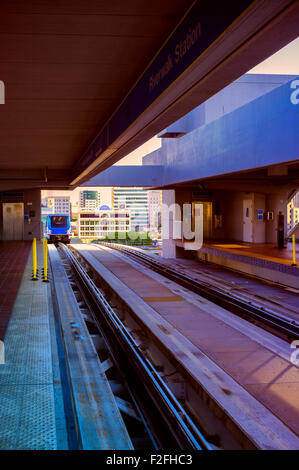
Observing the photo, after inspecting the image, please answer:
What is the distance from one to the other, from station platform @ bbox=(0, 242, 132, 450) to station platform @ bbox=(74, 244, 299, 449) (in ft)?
4.82

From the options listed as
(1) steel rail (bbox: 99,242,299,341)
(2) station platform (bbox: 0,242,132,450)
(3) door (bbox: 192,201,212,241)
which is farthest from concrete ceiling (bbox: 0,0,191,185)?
(3) door (bbox: 192,201,212,241)

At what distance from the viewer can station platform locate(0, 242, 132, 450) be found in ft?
13.9

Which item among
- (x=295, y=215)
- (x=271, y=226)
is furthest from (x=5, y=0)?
(x=295, y=215)

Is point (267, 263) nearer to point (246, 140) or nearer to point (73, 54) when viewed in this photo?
point (246, 140)

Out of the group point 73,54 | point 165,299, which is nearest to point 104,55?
point 73,54

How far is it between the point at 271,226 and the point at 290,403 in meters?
17.8

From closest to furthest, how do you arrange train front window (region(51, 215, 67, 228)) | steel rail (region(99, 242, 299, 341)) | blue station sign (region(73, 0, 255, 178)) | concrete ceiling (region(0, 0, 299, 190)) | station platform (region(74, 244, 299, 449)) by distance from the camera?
blue station sign (region(73, 0, 255, 178)), concrete ceiling (region(0, 0, 299, 190)), station platform (region(74, 244, 299, 449)), steel rail (region(99, 242, 299, 341)), train front window (region(51, 215, 67, 228))

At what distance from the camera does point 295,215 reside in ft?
89.2

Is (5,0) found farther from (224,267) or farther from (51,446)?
(224,267)

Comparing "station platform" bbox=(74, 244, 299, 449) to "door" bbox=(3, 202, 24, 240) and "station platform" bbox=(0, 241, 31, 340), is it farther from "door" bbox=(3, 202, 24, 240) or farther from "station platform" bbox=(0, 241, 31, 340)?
"door" bbox=(3, 202, 24, 240)

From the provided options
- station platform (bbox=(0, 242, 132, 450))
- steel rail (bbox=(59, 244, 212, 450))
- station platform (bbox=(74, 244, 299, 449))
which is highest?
station platform (bbox=(0, 242, 132, 450))

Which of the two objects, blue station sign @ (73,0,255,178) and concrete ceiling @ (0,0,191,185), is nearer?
blue station sign @ (73,0,255,178)

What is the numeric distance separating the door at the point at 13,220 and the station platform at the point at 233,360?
20.8 m

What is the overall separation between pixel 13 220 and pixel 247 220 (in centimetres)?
1729
